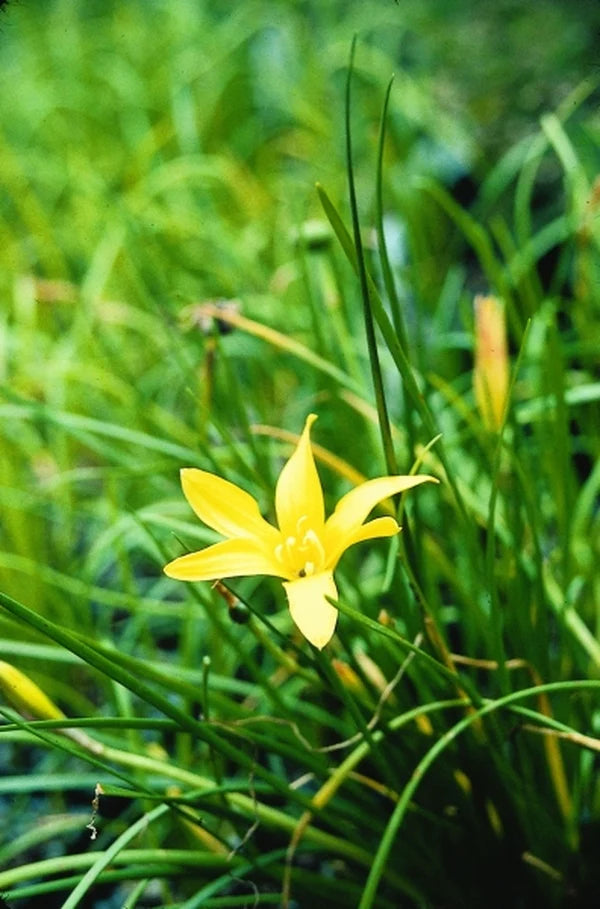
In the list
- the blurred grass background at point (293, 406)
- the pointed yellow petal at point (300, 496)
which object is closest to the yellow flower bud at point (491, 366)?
Result: the blurred grass background at point (293, 406)

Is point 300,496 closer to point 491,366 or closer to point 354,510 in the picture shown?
point 354,510

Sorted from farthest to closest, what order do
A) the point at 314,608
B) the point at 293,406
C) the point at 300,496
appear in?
the point at 293,406 < the point at 300,496 < the point at 314,608

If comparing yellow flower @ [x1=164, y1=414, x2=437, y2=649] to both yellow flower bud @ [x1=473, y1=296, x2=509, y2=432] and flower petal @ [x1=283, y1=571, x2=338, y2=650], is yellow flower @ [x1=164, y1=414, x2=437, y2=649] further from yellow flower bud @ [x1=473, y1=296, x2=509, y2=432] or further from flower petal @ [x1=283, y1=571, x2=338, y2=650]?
yellow flower bud @ [x1=473, y1=296, x2=509, y2=432]

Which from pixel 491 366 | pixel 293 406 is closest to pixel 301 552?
pixel 491 366

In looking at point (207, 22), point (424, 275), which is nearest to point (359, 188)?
point (424, 275)

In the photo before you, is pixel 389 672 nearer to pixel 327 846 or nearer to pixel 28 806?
pixel 327 846

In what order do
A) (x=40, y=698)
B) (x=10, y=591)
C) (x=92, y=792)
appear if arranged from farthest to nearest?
(x=10, y=591), (x=92, y=792), (x=40, y=698)
